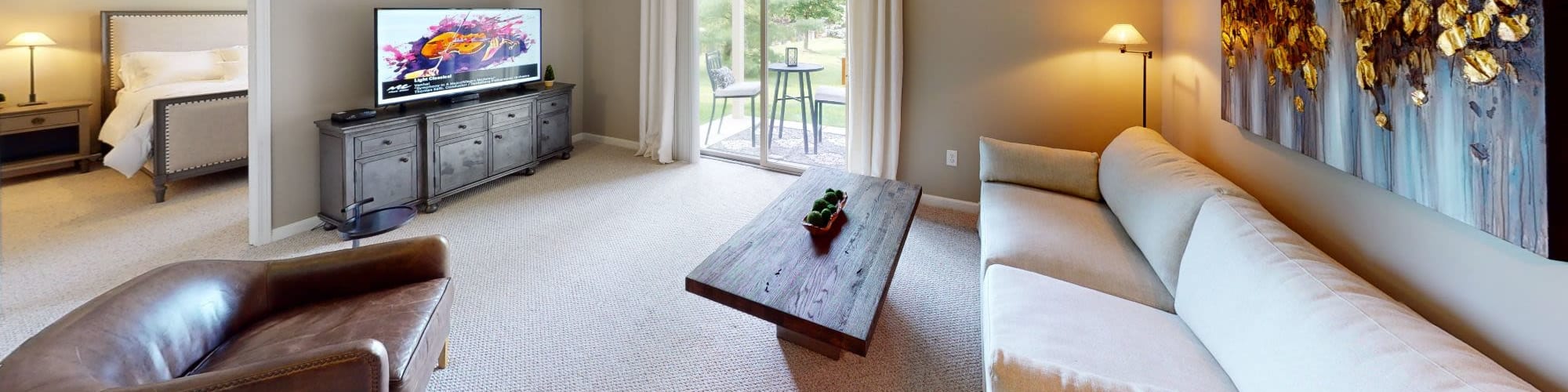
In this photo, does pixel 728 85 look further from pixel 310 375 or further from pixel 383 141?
pixel 310 375

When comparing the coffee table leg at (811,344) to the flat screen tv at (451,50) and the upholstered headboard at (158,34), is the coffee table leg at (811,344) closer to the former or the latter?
the flat screen tv at (451,50)

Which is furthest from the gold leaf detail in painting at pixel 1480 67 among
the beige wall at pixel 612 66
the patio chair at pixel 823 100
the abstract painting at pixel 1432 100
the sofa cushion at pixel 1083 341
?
the beige wall at pixel 612 66

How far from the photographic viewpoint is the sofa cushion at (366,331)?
1517 millimetres

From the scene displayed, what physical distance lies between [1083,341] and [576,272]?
7.24 feet

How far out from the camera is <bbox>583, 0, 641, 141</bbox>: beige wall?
531 centimetres

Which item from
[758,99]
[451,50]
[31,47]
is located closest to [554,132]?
[451,50]

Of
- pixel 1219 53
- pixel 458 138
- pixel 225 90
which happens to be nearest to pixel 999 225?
pixel 1219 53

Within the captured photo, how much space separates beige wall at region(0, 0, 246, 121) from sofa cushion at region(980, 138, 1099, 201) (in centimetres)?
640

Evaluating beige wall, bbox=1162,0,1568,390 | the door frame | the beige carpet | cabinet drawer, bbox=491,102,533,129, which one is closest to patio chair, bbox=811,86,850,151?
the door frame

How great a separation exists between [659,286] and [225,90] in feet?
11.7

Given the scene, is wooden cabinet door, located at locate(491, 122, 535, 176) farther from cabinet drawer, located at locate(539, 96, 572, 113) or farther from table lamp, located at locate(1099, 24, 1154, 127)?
table lamp, located at locate(1099, 24, 1154, 127)

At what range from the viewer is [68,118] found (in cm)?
445

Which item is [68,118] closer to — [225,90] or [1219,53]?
[225,90]

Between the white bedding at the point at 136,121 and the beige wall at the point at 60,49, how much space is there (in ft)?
1.08
